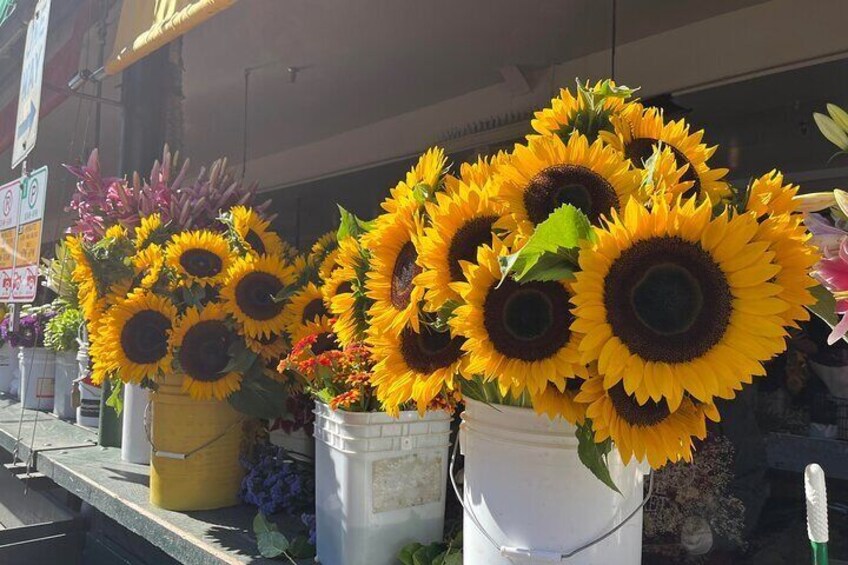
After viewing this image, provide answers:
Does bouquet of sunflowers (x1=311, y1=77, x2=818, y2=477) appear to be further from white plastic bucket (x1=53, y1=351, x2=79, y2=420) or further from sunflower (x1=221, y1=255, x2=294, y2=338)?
white plastic bucket (x1=53, y1=351, x2=79, y2=420)

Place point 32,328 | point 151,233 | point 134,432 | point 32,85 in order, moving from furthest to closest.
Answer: point 32,328 < point 32,85 < point 134,432 < point 151,233

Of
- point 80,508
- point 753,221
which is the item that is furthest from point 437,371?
point 80,508

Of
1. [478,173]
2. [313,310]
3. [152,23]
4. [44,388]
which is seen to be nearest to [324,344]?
[313,310]

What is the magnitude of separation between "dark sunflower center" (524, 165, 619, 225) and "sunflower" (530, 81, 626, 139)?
91 millimetres

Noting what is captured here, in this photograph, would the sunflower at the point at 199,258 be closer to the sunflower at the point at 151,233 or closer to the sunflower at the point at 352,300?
the sunflower at the point at 151,233

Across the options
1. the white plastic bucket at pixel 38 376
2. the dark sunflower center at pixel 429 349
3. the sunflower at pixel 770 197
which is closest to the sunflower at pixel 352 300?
the dark sunflower center at pixel 429 349

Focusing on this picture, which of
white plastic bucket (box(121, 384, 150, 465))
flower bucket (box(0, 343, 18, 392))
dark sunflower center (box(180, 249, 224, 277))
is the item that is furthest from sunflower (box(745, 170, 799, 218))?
flower bucket (box(0, 343, 18, 392))

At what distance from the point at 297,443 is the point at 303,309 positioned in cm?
37

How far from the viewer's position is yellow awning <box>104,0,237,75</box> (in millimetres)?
1694

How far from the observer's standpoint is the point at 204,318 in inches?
55.0

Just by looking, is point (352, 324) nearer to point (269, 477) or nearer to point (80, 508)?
point (269, 477)

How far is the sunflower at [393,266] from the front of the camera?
78 centimetres

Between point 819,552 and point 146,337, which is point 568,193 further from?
point 146,337

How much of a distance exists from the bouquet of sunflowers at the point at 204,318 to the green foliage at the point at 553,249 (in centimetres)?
78
